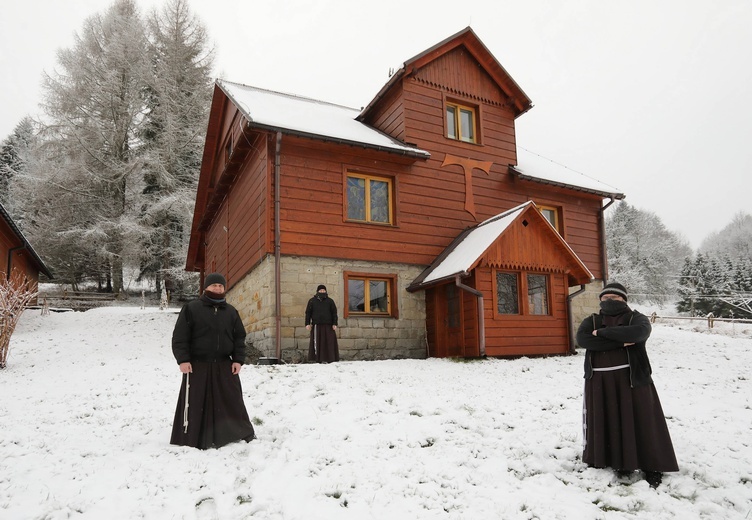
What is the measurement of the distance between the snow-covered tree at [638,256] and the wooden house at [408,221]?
25.5 meters

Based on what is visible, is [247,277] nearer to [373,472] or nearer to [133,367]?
[133,367]

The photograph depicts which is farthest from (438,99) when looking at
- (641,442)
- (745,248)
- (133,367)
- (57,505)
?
(745,248)

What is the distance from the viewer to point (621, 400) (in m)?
4.82

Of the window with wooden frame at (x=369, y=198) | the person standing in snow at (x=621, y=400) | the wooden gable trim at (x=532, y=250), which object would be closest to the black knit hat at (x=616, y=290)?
the person standing in snow at (x=621, y=400)

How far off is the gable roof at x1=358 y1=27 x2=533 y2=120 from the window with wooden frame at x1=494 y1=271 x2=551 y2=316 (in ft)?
19.8

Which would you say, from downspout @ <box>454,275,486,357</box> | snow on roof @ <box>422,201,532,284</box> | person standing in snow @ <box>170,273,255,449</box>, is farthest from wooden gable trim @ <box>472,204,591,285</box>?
person standing in snow @ <box>170,273,255,449</box>

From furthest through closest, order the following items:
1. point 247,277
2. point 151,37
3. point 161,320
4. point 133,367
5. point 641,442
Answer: point 151,37 → point 161,320 → point 247,277 → point 133,367 → point 641,442

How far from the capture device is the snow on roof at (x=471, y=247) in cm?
1155

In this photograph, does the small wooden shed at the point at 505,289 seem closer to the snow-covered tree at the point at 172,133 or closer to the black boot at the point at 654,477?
the black boot at the point at 654,477

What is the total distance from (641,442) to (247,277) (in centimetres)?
1089

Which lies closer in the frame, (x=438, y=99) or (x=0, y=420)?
(x=0, y=420)

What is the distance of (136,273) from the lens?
29781 mm

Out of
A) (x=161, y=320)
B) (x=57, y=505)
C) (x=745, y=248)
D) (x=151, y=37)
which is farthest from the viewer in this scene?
(x=745, y=248)

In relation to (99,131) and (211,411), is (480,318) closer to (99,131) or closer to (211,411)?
(211,411)
